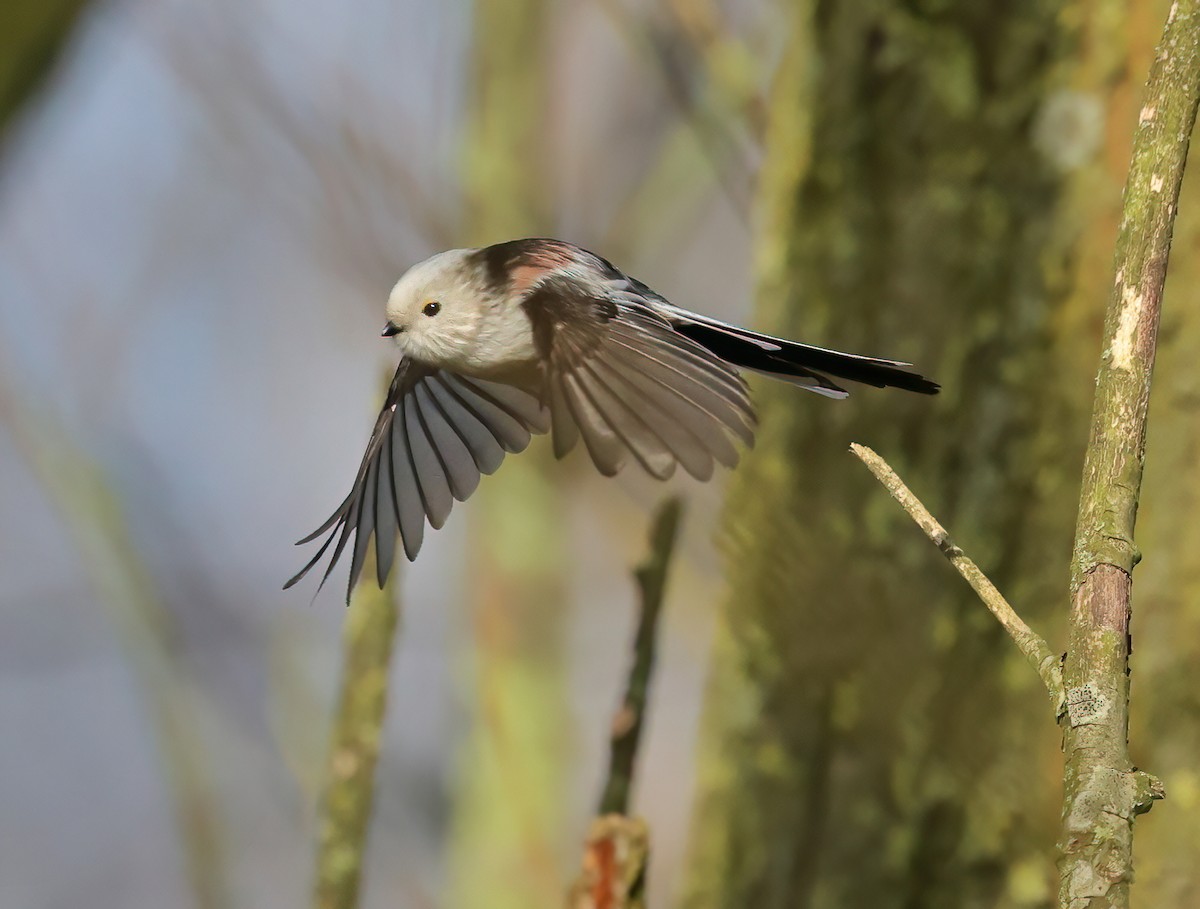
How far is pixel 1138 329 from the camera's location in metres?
0.67

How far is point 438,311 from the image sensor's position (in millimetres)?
1187

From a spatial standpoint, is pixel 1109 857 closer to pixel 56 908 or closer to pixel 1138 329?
pixel 1138 329

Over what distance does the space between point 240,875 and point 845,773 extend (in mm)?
3000

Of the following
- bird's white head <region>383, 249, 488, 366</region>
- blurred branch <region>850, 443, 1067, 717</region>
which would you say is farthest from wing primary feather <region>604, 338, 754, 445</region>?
blurred branch <region>850, 443, 1067, 717</region>

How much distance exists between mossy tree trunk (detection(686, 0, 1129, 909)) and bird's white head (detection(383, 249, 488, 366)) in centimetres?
64

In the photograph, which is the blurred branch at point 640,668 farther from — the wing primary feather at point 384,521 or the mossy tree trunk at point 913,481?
the mossy tree trunk at point 913,481

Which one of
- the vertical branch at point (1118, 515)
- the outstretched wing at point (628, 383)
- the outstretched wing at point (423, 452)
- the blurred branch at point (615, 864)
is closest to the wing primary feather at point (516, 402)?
the outstretched wing at point (423, 452)

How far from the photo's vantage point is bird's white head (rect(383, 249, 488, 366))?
3.79 ft

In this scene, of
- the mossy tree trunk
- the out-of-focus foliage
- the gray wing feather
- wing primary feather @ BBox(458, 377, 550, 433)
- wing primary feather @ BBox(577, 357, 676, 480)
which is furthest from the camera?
the out-of-focus foliage

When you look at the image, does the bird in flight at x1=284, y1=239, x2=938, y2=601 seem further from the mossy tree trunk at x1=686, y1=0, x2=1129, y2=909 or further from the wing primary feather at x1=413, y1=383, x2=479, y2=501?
the mossy tree trunk at x1=686, y1=0, x2=1129, y2=909

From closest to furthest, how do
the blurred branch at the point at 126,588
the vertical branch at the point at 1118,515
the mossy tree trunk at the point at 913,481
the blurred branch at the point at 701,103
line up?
the vertical branch at the point at 1118,515 → the mossy tree trunk at the point at 913,481 → the blurred branch at the point at 701,103 → the blurred branch at the point at 126,588

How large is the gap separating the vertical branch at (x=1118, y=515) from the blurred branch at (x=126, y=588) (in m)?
2.72

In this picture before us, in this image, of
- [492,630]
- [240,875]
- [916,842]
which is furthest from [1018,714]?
[240,875]

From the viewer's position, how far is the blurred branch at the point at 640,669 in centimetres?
131
